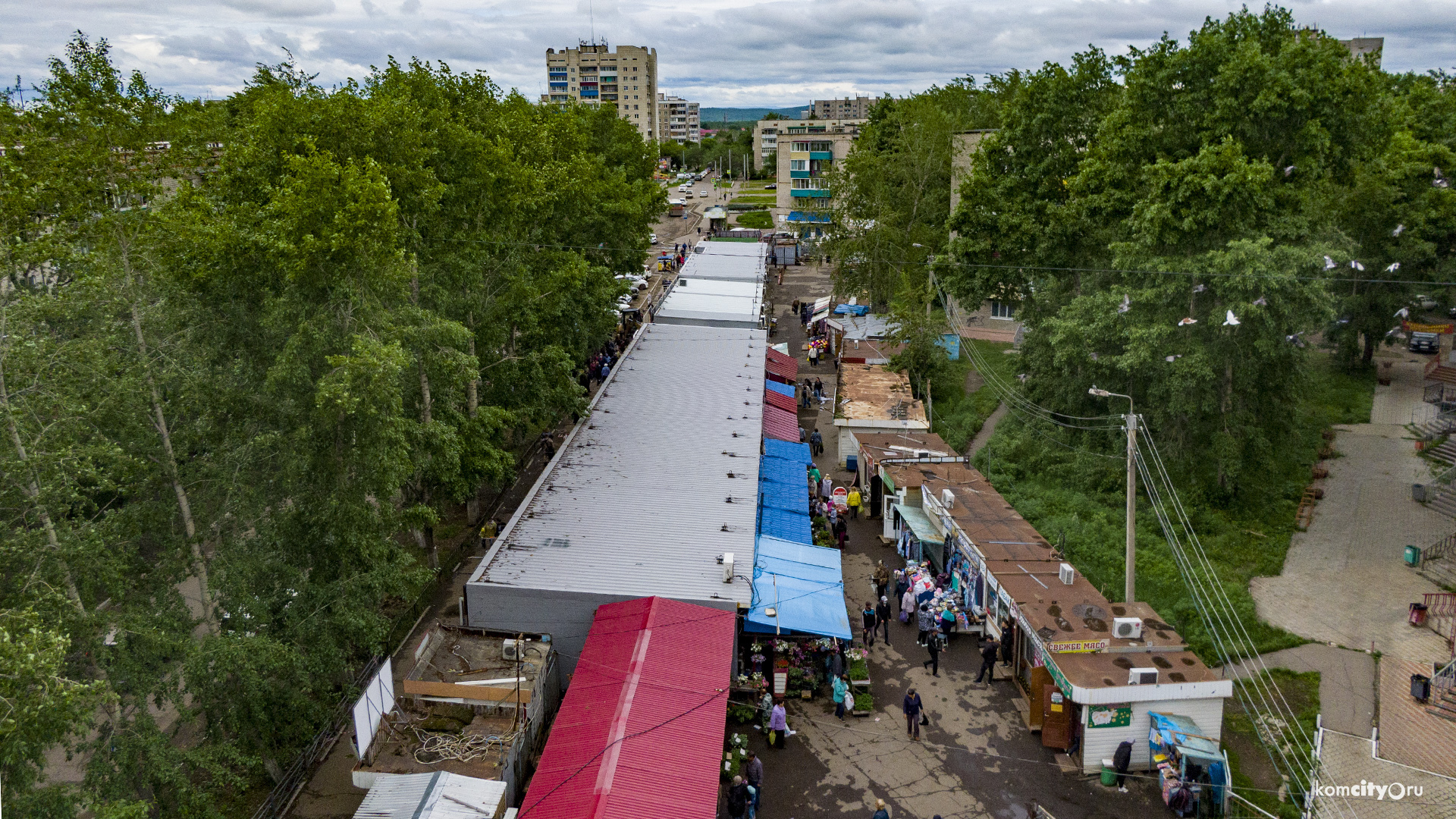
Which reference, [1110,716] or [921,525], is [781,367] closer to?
[921,525]

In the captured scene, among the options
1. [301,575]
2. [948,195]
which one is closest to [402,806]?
[301,575]

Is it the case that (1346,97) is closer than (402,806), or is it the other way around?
(402,806)

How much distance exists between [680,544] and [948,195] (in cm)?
2975

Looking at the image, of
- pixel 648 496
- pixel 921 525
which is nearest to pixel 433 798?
pixel 648 496

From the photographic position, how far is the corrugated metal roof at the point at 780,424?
86.3 ft

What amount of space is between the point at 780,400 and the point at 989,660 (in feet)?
47.0

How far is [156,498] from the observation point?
12781 millimetres

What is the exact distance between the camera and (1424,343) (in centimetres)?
3944

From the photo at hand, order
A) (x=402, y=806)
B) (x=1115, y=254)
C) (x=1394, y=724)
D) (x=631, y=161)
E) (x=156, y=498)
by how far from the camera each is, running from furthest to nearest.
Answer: (x=631, y=161), (x=1115, y=254), (x=1394, y=724), (x=156, y=498), (x=402, y=806)

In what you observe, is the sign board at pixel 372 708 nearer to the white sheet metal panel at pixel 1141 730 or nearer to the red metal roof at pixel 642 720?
the red metal roof at pixel 642 720

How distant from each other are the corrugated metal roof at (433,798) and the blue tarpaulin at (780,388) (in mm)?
20142

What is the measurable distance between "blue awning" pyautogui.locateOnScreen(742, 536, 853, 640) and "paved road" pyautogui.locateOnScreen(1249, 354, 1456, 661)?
9017 millimetres

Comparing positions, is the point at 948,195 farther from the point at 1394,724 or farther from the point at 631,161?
the point at 1394,724

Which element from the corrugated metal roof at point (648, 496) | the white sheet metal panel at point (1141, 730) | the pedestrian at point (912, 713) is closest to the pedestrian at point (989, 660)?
the pedestrian at point (912, 713)
